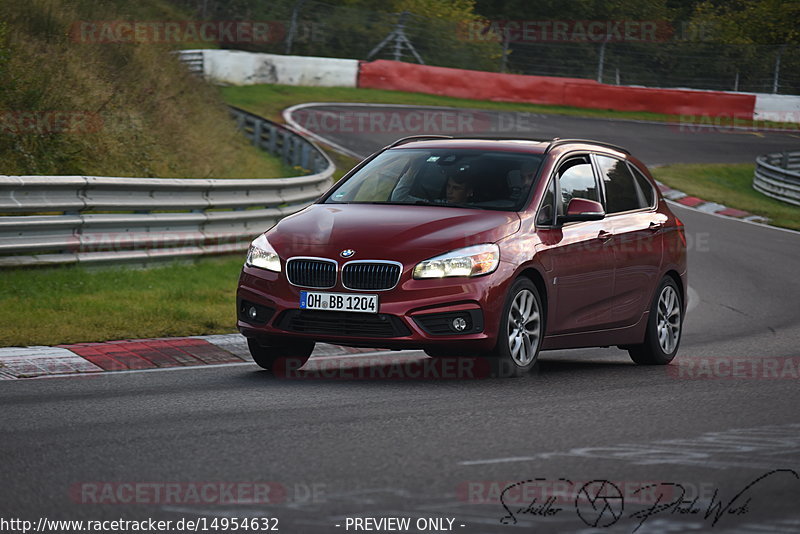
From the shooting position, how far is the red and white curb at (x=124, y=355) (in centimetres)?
870

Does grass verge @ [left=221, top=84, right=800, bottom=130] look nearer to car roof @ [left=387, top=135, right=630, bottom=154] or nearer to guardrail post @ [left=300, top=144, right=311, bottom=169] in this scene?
guardrail post @ [left=300, top=144, right=311, bottom=169]

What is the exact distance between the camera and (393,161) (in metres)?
9.93

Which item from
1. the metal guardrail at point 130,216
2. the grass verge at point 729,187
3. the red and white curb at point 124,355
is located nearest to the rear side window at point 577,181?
the red and white curb at point 124,355

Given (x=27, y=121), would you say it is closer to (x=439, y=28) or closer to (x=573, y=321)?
(x=573, y=321)

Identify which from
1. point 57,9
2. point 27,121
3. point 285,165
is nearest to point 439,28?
point 285,165

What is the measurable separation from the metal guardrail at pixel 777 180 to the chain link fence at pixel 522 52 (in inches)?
433

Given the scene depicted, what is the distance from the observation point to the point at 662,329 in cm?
1068

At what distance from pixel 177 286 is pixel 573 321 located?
506 cm

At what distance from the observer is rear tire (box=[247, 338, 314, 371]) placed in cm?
903

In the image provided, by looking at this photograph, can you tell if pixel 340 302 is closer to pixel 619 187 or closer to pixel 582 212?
pixel 582 212

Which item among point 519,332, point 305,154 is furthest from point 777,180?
point 519,332

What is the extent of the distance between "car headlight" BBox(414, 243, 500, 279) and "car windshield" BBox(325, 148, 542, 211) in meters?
0.78

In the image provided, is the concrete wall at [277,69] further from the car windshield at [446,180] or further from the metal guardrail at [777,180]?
the car windshield at [446,180]
